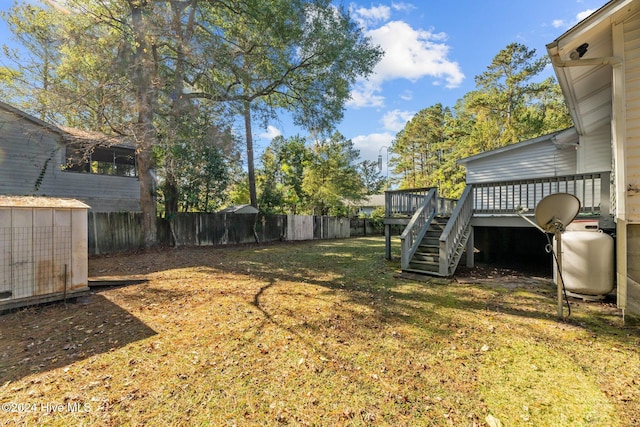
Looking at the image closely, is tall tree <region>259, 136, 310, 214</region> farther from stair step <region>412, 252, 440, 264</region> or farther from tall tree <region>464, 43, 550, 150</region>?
tall tree <region>464, 43, 550, 150</region>

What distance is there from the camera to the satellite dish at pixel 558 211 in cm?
396

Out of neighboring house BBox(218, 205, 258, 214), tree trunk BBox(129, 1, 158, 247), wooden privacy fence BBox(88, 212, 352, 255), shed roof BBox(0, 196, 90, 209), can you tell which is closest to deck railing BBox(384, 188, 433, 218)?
shed roof BBox(0, 196, 90, 209)

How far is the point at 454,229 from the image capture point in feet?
22.8

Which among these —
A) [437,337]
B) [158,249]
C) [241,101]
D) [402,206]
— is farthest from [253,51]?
[437,337]

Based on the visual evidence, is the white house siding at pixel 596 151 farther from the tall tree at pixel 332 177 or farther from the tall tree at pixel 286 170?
the tall tree at pixel 286 170

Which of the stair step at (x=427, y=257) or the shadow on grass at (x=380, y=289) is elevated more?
the stair step at (x=427, y=257)

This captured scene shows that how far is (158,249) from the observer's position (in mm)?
11094

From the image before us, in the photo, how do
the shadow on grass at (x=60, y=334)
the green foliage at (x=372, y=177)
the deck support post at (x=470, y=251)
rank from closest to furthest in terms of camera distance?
the shadow on grass at (x=60, y=334)
the deck support post at (x=470, y=251)
the green foliage at (x=372, y=177)

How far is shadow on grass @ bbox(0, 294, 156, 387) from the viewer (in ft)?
9.44

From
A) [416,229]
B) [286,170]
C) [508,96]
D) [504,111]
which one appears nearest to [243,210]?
[286,170]

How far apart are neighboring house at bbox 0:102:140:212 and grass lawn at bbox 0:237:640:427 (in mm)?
8265

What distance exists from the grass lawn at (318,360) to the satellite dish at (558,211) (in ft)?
4.54

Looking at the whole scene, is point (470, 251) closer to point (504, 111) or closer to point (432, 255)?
point (432, 255)

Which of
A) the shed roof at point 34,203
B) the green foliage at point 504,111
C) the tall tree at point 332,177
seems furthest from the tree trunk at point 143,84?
the green foliage at point 504,111
